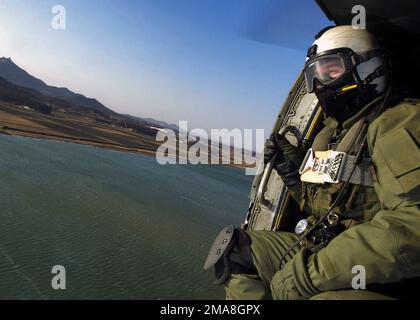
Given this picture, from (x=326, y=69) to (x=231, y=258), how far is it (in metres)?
1.69

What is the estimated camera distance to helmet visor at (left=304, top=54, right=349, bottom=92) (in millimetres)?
2506

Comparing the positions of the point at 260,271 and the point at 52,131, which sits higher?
the point at 52,131

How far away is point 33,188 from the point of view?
9.38m

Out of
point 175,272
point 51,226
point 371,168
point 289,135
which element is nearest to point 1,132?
point 51,226

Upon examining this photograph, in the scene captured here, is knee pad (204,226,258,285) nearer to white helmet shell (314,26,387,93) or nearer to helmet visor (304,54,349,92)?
helmet visor (304,54,349,92)

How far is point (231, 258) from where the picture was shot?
2.61 m

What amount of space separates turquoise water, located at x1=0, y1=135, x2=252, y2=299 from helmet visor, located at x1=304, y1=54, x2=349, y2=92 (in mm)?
3963

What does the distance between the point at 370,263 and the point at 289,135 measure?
257cm

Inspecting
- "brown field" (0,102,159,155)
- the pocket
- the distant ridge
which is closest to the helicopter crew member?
the pocket
